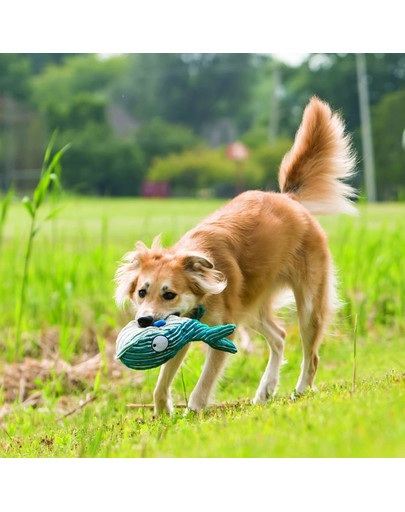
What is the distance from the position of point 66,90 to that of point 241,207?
9638 millimetres

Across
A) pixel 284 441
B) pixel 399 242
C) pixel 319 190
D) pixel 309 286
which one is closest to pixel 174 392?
pixel 309 286

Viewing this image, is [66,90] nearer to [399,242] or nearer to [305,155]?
[399,242]

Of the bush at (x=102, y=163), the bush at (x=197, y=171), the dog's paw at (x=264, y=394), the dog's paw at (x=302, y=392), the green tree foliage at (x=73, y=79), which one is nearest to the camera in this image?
the dog's paw at (x=302, y=392)

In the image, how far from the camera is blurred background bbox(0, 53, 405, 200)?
923cm

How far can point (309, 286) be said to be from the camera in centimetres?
464

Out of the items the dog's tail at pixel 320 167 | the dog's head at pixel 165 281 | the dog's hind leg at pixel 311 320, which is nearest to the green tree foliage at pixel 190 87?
the dog's tail at pixel 320 167

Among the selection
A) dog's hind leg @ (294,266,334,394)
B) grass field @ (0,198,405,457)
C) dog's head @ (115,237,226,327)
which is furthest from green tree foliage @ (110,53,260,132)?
dog's head @ (115,237,226,327)

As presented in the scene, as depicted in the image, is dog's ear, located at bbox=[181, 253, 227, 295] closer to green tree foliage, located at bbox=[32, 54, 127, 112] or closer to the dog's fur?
the dog's fur

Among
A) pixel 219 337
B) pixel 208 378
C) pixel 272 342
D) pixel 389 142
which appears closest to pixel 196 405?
pixel 208 378

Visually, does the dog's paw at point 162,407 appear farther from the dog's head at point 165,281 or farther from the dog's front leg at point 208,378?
the dog's head at point 165,281

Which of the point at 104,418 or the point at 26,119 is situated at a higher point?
the point at 26,119

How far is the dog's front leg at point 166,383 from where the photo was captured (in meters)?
4.24

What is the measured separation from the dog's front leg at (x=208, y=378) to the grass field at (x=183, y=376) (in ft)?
0.40

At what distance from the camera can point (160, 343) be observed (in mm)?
3459
